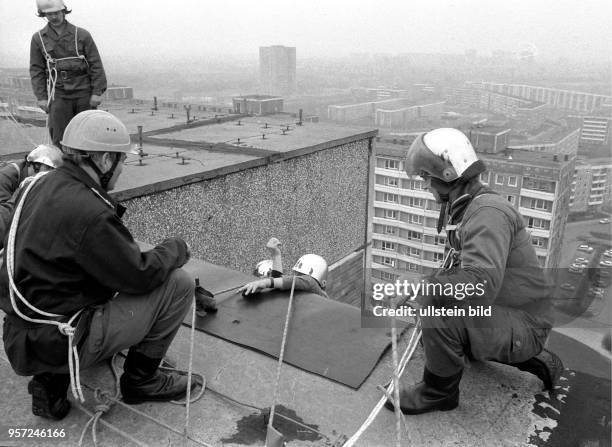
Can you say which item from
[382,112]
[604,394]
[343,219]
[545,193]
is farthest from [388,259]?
[604,394]

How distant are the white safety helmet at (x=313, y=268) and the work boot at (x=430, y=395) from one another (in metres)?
2.32

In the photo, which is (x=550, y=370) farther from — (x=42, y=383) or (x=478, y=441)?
(x=42, y=383)

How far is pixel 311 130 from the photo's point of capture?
9797 millimetres

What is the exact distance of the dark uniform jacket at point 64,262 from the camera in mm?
2406

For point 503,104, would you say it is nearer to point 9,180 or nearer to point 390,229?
point 390,229

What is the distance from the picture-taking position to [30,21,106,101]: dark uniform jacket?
629 centimetres

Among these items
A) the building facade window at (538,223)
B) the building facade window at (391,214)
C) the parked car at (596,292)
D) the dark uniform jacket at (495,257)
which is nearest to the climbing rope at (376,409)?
the dark uniform jacket at (495,257)

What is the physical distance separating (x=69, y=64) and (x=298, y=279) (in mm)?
4127

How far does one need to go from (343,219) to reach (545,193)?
55.1ft

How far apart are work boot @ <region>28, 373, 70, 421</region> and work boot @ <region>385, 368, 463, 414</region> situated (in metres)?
1.85

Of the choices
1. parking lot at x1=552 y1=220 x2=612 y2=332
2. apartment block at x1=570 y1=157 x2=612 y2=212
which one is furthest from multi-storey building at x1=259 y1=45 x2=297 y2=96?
parking lot at x1=552 y1=220 x2=612 y2=332

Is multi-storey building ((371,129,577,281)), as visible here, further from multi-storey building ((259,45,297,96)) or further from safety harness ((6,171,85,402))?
safety harness ((6,171,85,402))

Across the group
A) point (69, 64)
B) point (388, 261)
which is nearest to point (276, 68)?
point (388, 261)

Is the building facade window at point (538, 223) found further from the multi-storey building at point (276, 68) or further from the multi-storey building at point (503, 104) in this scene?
the multi-storey building at point (276, 68)
